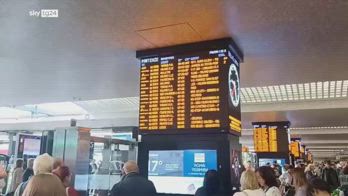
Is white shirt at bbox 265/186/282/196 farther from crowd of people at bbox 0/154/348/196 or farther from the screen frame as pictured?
the screen frame

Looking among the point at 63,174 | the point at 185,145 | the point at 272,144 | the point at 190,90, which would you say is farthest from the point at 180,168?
the point at 272,144

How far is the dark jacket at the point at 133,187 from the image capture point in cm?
434

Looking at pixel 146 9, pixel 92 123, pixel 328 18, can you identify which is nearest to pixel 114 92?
pixel 146 9

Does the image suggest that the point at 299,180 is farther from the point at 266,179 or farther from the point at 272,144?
the point at 272,144

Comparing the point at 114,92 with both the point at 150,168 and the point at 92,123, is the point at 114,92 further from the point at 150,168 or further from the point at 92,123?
the point at 92,123

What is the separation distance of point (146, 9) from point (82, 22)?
0.99 m

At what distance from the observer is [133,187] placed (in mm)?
4371

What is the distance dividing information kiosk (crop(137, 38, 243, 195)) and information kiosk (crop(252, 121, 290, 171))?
29.8 feet

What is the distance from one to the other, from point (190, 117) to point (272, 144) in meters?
9.95

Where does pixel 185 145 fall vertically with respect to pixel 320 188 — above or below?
above

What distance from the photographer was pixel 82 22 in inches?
189

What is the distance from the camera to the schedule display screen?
509 centimetres

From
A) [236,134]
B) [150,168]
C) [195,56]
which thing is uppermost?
[195,56]

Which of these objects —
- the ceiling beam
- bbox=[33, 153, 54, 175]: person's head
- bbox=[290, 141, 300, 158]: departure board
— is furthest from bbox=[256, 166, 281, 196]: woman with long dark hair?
bbox=[290, 141, 300, 158]: departure board
